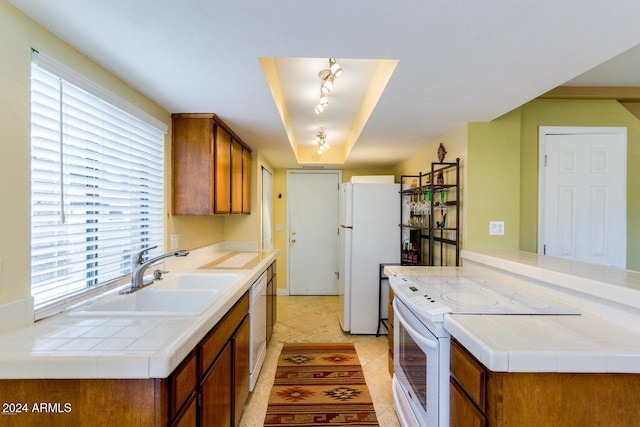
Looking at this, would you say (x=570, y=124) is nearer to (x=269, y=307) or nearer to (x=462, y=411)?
(x=462, y=411)

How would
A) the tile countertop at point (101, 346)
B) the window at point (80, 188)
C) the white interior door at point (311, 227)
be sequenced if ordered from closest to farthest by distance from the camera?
1. the tile countertop at point (101, 346)
2. the window at point (80, 188)
3. the white interior door at point (311, 227)

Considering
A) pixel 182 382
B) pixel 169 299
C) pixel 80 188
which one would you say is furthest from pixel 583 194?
pixel 80 188

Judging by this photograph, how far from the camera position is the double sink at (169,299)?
1.25 m

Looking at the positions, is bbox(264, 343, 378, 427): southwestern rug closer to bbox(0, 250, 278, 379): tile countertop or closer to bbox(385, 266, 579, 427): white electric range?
bbox(385, 266, 579, 427): white electric range

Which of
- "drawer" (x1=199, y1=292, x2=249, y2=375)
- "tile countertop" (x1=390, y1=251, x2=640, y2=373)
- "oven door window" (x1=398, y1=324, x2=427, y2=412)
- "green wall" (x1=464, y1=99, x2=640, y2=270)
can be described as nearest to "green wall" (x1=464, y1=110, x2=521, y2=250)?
"green wall" (x1=464, y1=99, x2=640, y2=270)

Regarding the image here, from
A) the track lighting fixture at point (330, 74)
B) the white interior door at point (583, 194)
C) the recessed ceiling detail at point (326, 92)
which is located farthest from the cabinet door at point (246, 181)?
the white interior door at point (583, 194)

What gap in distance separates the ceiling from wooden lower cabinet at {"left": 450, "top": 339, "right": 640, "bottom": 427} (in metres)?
1.29

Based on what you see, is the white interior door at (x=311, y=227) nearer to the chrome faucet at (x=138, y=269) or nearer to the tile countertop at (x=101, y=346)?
the chrome faucet at (x=138, y=269)

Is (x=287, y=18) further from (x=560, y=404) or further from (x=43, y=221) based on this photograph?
(x=560, y=404)

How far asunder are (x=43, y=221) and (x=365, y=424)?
6.68ft

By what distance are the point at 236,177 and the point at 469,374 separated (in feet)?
8.00

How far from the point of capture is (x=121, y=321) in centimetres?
115

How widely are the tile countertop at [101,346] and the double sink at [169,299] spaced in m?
0.04

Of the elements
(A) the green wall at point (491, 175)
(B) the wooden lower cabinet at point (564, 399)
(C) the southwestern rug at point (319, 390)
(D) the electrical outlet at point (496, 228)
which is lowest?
(C) the southwestern rug at point (319, 390)
